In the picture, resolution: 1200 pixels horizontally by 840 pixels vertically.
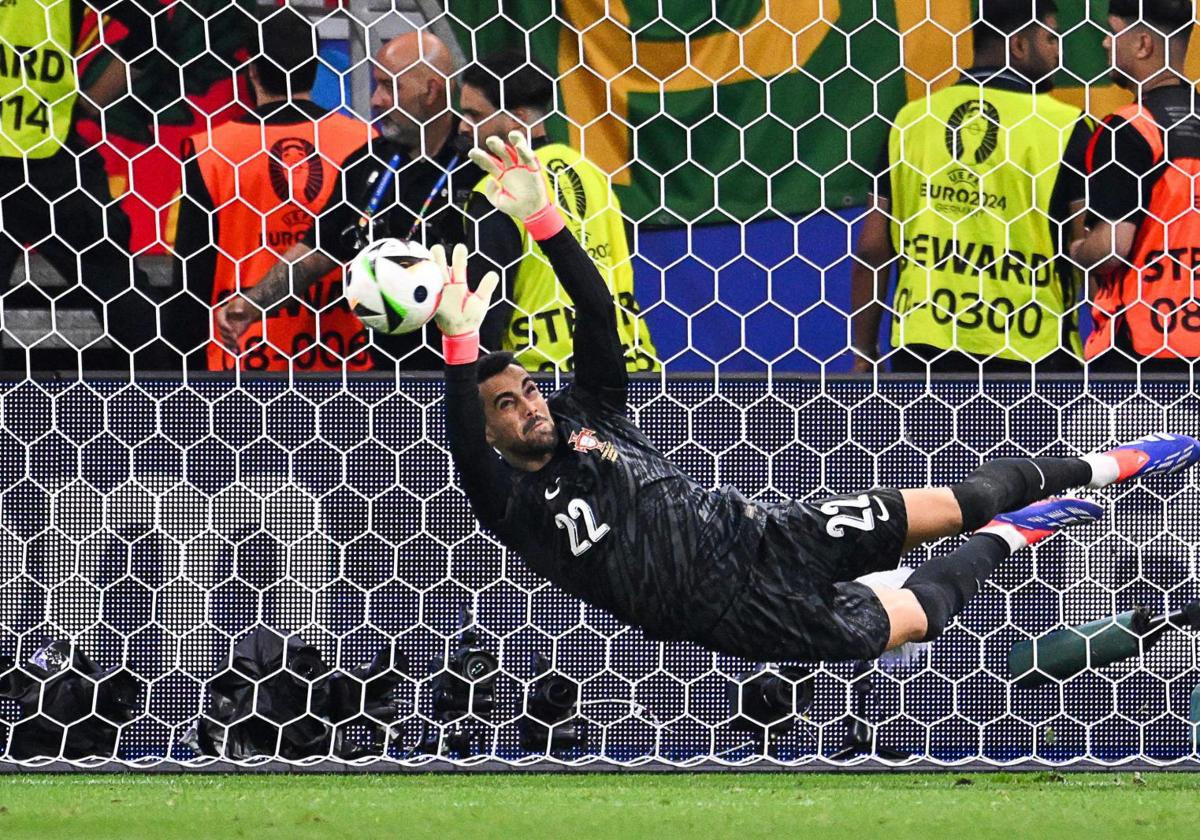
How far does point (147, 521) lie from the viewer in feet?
19.0

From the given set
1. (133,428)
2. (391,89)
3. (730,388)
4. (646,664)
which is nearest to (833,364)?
(730,388)

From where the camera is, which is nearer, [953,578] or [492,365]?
[492,365]

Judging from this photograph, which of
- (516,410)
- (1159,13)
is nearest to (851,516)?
(516,410)

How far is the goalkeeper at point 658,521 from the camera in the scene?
4.77 metres

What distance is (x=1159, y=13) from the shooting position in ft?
20.0

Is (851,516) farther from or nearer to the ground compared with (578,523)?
farther from the ground

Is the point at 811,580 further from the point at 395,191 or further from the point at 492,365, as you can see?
the point at 395,191

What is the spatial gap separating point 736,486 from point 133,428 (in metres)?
1.82

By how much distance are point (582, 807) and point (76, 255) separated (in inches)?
105

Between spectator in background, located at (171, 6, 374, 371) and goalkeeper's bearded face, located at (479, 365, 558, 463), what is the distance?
1218 millimetres

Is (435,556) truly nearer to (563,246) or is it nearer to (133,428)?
(133,428)

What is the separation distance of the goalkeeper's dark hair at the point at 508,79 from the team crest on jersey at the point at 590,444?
5.18 ft

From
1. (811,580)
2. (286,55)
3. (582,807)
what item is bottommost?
(582,807)

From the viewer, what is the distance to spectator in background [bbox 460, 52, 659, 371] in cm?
590
